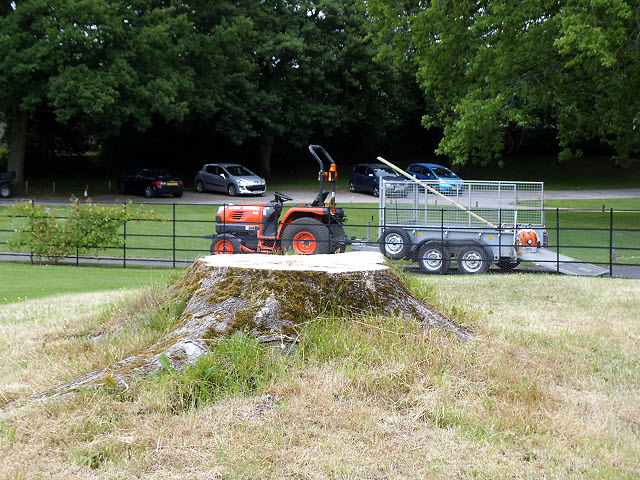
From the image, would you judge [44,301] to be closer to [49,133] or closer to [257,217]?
[257,217]

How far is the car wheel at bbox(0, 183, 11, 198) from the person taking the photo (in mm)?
33531

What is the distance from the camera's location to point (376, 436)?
4.34 metres

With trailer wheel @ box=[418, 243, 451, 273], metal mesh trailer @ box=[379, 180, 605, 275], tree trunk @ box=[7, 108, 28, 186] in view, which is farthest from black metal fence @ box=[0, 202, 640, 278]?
tree trunk @ box=[7, 108, 28, 186]

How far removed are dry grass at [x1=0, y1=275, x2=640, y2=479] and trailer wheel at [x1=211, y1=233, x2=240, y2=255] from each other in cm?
902

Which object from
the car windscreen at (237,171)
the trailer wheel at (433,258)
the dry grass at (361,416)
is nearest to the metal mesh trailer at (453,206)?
the trailer wheel at (433,258)

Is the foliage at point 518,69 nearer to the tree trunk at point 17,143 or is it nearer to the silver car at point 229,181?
the silver car at point 229,181

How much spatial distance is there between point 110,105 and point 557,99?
20.5m

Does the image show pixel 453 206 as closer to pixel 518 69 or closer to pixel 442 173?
pixel 518 69

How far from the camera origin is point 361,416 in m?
4.57

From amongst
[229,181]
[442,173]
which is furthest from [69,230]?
[442,173]

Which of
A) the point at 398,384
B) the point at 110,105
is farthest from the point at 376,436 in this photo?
the point at 110,105

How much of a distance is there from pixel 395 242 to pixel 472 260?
193 centimetres

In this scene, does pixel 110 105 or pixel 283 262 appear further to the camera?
pixel 110 105

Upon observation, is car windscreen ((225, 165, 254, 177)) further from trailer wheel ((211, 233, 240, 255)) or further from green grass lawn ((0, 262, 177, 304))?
trailer wheel ((211, 233, 240, 255))
